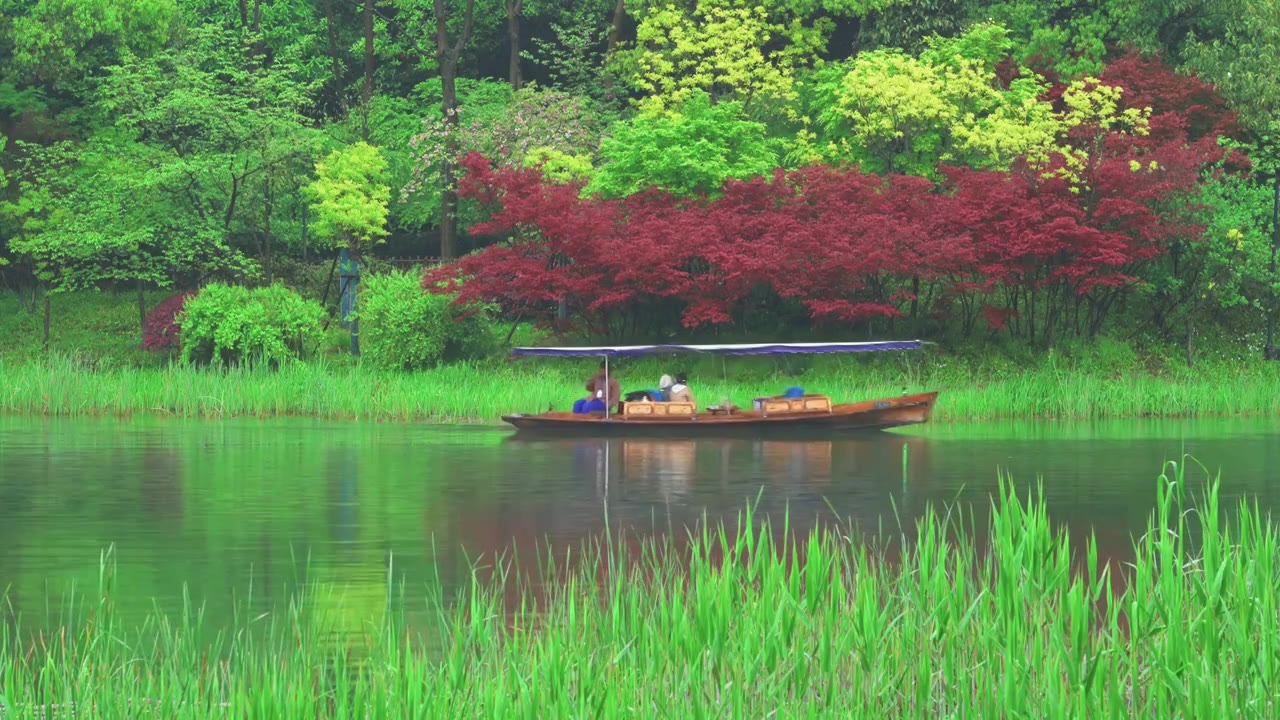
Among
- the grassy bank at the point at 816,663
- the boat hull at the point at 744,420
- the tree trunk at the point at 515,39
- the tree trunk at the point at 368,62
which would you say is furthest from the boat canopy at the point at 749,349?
the grassy bank at the point at 816,663

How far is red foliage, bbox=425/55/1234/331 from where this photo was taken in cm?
3825

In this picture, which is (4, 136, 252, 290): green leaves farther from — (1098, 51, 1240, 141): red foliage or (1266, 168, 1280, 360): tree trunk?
(1266, 168, 1280, 360): tree trunk

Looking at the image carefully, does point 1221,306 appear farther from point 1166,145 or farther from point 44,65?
point 44,65

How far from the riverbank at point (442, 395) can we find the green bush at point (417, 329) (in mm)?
2791

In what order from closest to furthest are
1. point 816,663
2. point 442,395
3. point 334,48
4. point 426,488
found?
point 816,663 < point 426,488 < point 442,395 < point 334,48

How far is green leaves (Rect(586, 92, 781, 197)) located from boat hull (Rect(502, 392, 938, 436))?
11.2 meters

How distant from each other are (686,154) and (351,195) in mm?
8549

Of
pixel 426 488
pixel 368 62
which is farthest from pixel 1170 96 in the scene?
pixel 426 488

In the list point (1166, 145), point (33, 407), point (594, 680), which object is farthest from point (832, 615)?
point (1166, 145)

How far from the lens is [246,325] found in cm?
4044

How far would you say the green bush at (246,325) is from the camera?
40.2 metres

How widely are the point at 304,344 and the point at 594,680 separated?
33.6 metres

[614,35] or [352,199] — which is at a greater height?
[614,35]

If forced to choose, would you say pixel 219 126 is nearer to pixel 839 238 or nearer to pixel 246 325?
pixel 246 325
